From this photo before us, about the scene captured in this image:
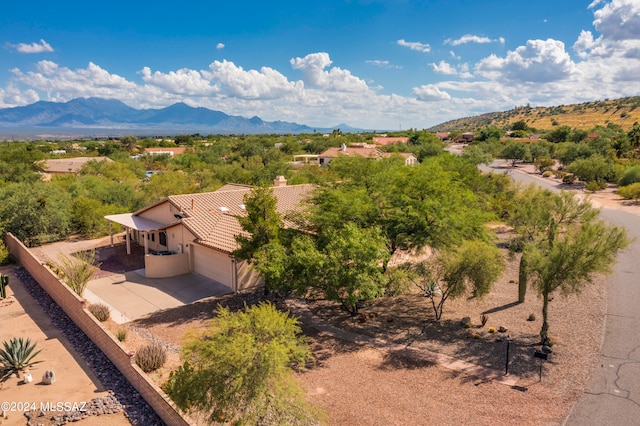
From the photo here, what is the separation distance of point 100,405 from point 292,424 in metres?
6.40

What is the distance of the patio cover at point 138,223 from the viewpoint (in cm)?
Result: 2732

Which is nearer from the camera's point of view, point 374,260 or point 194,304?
point 374,260

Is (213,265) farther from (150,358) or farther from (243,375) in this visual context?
(243,375)

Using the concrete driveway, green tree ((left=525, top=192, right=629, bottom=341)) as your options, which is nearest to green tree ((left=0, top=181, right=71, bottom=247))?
the concrete driveway

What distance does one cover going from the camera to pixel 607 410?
1235cm

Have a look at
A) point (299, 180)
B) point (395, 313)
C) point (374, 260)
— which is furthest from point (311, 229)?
point (299, 180)

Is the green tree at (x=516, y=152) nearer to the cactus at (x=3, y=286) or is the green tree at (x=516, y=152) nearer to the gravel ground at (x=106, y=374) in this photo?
the gravel ground at (x=106, y=374)

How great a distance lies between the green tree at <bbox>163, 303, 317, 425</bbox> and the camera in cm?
902

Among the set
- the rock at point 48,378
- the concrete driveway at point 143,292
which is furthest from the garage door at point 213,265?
the rock at point 48,378

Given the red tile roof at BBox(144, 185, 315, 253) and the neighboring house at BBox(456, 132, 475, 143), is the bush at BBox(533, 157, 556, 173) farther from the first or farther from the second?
the neighboring house at BBox(456, 132, 475, 143)

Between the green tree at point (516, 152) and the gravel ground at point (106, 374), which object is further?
the green tree at point (516, 152)

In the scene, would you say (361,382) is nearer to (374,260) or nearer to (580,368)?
(374,260)

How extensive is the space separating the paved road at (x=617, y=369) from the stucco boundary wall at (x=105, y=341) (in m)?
11.2

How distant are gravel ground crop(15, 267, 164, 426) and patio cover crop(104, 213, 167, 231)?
7.25 meters
